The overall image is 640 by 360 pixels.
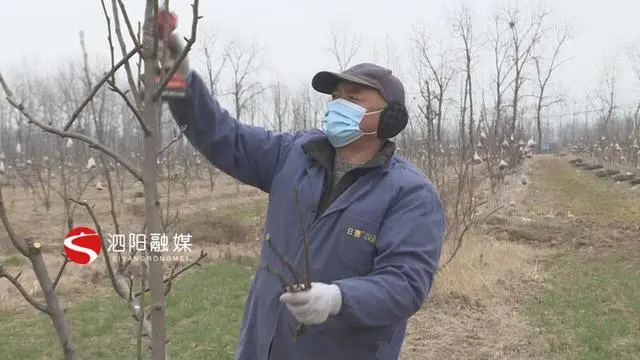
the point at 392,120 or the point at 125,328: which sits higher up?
the point at 392,120

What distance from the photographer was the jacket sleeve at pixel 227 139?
1.65 metres

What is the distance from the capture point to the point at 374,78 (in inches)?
74.3

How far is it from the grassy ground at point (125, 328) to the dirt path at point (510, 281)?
1932mm

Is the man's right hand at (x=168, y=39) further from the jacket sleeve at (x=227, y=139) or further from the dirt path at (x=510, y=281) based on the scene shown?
the dirt path at (x=510, y=281)

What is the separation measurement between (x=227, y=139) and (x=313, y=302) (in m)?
0.78

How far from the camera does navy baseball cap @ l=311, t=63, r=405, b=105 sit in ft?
6.16

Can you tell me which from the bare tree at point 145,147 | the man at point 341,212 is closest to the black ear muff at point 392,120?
the man at point 341,212

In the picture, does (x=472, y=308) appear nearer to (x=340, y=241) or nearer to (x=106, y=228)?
(x=340, y=241)

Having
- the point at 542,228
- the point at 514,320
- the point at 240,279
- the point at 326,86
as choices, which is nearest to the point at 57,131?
the point at 326,86

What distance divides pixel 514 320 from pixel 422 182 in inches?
191

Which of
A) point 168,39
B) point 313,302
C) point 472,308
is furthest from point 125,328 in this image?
point 168,39

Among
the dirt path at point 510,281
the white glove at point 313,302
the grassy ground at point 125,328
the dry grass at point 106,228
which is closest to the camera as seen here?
the white glove at point 313,302

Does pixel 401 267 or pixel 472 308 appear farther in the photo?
pixel 472 308

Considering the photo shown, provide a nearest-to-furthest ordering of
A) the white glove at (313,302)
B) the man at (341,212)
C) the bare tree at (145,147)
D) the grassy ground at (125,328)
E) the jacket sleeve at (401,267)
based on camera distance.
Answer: the bare tree at (145,147) < the white glove at (313,302) < the jacket sleeve at (401,267) < the man at (341,212) < the grassy ground at (125,328)
